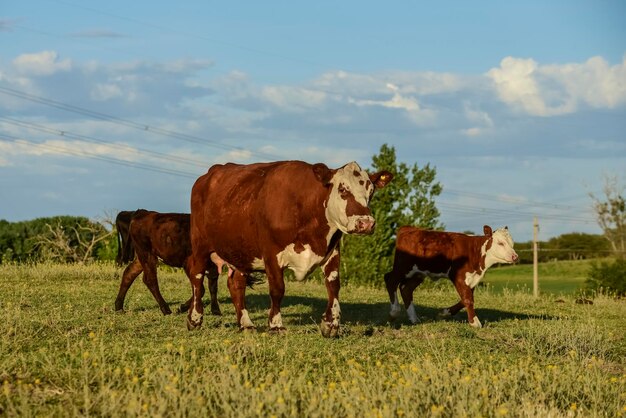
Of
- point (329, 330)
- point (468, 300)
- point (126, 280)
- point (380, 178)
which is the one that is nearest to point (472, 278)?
point (468, 300)

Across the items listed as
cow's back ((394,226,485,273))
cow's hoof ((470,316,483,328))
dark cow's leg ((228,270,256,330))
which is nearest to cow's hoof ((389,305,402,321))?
cow's back ((394,226,485,273))

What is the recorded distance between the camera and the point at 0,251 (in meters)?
37.1

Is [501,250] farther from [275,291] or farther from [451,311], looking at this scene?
[275,291]

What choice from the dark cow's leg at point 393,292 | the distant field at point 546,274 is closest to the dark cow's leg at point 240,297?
the dark cow's leg at point 393,292

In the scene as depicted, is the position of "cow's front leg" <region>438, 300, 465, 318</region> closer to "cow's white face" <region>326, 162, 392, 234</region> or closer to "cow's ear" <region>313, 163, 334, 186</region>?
"cow's white face" <region>326, 162, 392, 234</region>

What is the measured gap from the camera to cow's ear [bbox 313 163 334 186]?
39.6ft

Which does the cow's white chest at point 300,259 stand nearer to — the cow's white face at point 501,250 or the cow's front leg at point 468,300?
the cow's front leg at point 468,300

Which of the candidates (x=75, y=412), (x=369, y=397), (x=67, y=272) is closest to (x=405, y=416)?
(x=369, y=397)

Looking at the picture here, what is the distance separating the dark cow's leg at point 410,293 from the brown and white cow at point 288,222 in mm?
4138

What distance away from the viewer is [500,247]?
17.1 m

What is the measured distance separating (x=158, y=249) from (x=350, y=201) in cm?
570

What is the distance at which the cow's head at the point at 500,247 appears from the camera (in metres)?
17.0

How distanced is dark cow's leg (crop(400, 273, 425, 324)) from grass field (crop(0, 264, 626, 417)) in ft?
0.91

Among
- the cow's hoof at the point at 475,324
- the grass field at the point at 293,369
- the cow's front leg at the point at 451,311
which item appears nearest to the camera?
the grass field at the point at 293,369
